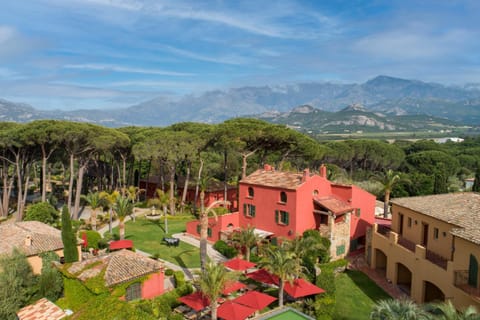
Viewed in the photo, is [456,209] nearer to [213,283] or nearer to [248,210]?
[213,283]

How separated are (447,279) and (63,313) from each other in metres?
20.7

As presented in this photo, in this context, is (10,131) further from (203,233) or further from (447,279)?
(447,279)

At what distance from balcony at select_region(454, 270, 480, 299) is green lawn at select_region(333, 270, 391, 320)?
5.21 meters

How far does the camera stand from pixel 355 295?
2400 centimetres

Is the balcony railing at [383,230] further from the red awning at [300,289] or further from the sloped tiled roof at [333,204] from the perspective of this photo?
the red awning at [300,289]

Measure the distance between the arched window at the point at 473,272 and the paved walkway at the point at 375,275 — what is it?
5.34m

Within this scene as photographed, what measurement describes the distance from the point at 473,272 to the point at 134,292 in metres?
18.1

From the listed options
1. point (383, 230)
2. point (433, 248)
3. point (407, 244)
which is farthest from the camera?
point (383, 230)

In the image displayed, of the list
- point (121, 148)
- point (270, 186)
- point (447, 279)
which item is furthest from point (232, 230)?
point (121, 148)

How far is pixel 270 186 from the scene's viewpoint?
3347 centimetres

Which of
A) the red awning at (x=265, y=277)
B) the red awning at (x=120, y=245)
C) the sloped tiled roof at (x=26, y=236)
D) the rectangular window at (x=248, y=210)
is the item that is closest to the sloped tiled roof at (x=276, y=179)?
the rectangular window at (x=248, y=210)

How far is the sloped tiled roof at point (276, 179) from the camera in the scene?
32.5 m

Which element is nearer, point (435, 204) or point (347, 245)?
point (435, 204)

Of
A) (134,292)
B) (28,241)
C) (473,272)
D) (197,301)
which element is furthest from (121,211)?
(473,272)
